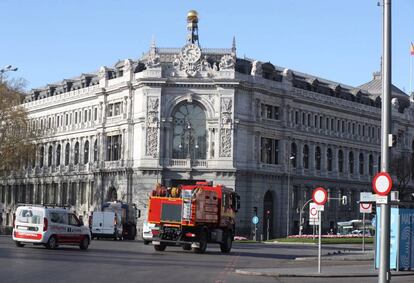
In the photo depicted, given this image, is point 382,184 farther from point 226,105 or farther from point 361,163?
point 361,163

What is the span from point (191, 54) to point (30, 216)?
165 ft

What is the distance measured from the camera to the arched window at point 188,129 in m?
85.7

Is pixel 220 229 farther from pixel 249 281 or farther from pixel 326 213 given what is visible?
pixel 326 213

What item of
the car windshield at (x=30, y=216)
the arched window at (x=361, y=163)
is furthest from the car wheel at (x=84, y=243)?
the arched window at (x=361, y=163)

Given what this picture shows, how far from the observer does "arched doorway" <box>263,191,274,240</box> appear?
89325 mm

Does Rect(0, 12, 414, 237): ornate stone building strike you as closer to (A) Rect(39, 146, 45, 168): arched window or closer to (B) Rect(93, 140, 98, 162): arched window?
(B) Rect(93, 140, 98, 162): arched window

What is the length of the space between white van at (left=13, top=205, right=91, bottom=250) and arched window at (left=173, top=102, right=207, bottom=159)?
46.7m

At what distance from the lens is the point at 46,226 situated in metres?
37.5

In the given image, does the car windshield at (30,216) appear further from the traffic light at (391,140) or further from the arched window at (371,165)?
the arched window at (371,165)

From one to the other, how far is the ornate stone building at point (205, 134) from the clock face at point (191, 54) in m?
0.11

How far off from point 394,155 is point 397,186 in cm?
428

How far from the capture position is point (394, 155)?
109 meters

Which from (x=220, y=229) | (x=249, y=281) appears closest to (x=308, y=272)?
(x=249, y=281)

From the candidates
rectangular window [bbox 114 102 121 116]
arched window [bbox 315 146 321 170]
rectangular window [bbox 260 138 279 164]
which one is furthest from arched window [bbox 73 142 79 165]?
arched window [bbox 315 146 321 170]
